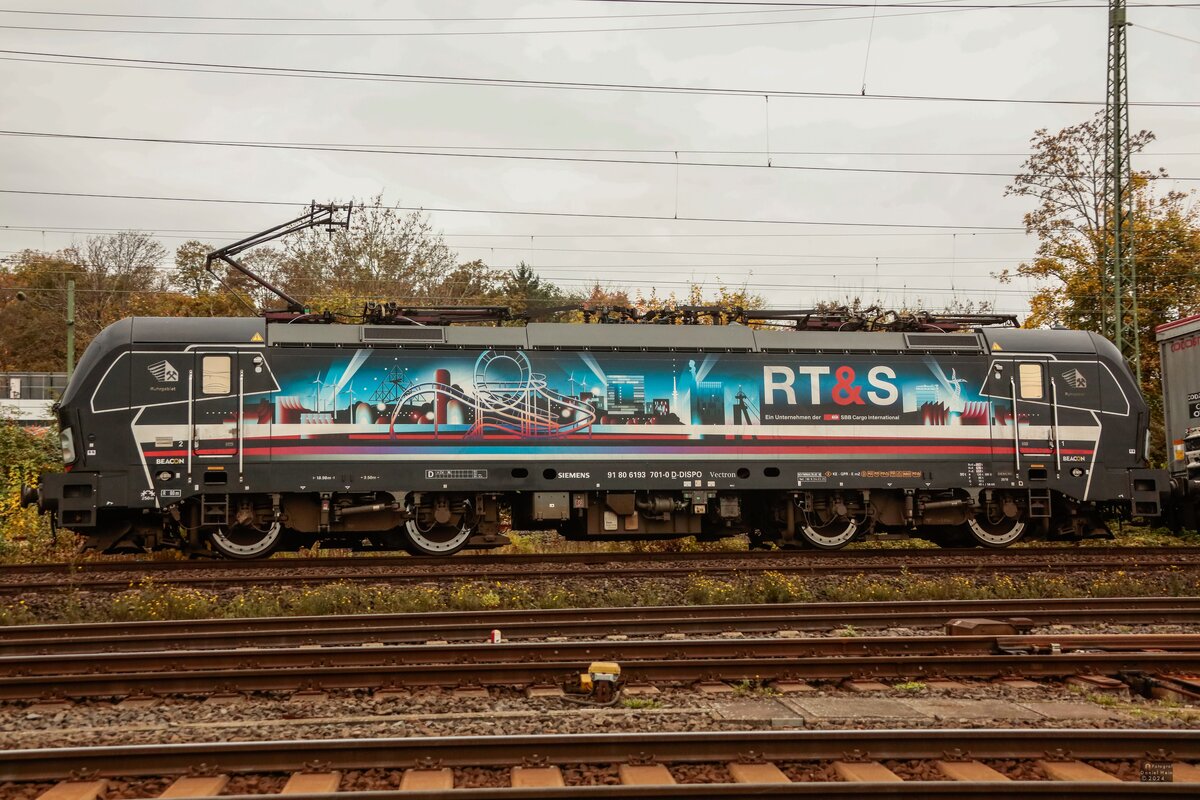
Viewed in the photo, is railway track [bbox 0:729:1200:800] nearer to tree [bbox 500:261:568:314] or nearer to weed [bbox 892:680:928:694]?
weed [bbox 892:680:928:694]

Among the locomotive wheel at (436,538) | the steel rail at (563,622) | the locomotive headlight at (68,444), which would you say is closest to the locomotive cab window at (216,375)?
the locomotive headlight at (68,444)

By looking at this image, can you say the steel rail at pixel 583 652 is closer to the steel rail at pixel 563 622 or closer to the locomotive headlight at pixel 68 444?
the steel rail at pixel 563 622

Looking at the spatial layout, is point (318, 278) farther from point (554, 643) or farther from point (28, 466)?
point (554, 643)

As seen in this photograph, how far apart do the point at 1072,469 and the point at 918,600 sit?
6.01 m

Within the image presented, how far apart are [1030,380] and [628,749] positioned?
1276 centimetres

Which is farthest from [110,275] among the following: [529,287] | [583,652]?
[583,652]

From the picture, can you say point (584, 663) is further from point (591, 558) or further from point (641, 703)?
point (591, 558)

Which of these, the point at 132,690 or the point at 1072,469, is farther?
the point at 1072,469

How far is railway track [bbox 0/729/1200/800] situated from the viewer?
5.49m

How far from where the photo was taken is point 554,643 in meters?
8.53

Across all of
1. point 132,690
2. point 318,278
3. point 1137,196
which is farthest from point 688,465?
point 318,278

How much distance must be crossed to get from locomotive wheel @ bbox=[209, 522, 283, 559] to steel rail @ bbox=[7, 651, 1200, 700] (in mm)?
6185

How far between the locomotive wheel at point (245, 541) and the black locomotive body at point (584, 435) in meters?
0.03

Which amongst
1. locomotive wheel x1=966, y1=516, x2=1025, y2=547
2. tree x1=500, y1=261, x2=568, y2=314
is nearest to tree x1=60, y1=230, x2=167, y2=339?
tree x1=500, y1=261, x2=568, y2=314
